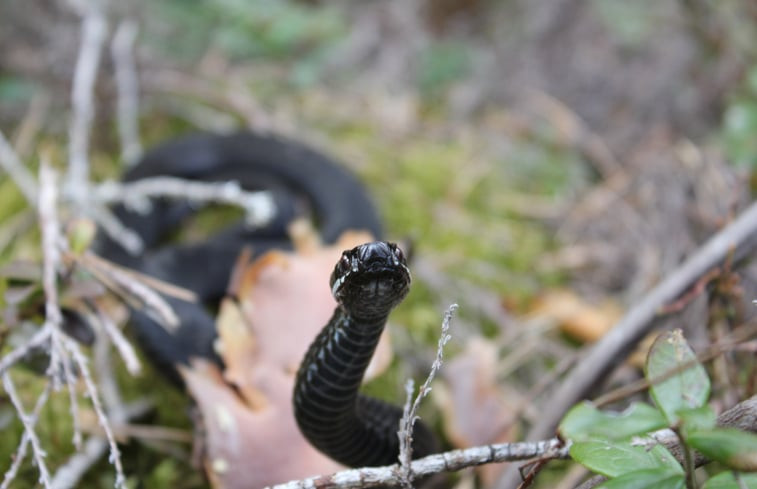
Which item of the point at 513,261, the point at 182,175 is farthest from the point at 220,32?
the point at 513,261

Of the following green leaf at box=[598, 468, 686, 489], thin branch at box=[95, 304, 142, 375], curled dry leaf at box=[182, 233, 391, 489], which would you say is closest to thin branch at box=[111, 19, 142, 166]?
curled dry leaf at box=[182, 233, 391, 489]

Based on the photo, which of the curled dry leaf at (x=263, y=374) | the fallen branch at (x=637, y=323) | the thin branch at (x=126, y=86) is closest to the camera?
the curled dry leaf at (x=263, y=374)

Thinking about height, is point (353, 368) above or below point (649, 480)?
above

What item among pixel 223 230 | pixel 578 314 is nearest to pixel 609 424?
pixel 578 314

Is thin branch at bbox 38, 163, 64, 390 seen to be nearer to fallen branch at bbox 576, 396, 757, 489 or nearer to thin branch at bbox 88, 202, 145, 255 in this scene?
thin branch at bbox 88, 202, 145, 255

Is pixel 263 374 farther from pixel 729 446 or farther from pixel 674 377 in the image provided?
pixel 729 446

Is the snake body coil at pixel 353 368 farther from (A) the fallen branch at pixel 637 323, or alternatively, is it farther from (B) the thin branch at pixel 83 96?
(B) the thin branch at pixel 83 96

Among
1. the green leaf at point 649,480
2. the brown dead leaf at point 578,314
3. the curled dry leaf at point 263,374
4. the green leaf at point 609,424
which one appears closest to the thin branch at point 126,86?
the curled dry leaf at point 263,374
